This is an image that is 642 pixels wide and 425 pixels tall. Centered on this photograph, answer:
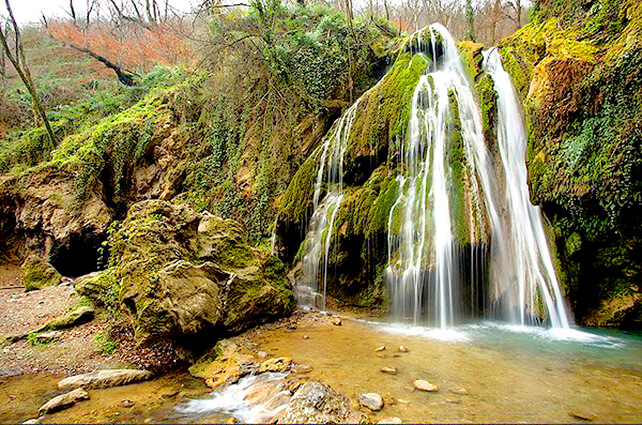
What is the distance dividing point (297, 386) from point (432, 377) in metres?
1.36

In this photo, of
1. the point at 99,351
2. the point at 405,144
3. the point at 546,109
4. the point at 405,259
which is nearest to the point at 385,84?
the point at 405,144

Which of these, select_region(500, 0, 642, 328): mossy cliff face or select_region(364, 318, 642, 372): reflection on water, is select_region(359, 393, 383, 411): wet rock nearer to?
select_region(364, 318, 642, 372): reflection on water

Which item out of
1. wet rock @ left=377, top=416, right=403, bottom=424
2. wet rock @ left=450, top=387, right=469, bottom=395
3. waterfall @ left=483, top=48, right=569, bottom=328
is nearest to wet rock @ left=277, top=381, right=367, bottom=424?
wet rock @ left=377, top=416, right=403, bottom=424

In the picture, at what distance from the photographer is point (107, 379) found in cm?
370

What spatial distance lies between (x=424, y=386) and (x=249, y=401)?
163cm

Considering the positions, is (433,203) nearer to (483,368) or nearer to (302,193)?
(483,368)


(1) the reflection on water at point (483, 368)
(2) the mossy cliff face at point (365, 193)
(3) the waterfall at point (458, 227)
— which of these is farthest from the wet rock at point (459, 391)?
(2) the mossy cliff face at point (365, 193)

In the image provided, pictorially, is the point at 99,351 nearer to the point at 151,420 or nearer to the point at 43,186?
the point at 151,420

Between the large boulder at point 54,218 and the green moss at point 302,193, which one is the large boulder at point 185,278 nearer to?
the green moss at point 302,193

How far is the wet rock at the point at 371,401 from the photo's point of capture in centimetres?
273

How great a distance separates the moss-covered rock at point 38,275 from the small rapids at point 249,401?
858cm

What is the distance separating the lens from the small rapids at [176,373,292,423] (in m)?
2.83

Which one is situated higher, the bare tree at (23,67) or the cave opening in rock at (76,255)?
the bare tree at (23,67)

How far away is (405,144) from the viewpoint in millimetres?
7414
